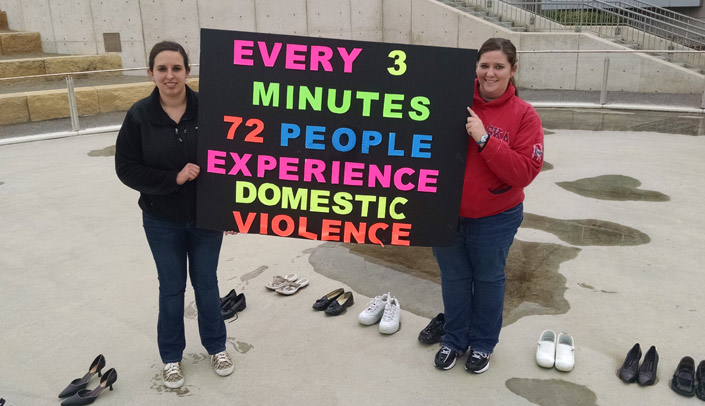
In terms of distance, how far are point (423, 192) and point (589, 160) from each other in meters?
6.06

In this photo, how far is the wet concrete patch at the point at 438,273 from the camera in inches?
165

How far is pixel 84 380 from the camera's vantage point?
10.8 ft

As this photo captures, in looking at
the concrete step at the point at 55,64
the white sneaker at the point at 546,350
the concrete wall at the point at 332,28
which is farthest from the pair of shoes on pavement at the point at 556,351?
the concrete step at the point at 55,64

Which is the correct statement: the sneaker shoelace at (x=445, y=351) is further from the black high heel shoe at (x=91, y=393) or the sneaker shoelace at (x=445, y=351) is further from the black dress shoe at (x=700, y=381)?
the black high heel shoe at (x=91, y=393)

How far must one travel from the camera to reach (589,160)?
8430mm

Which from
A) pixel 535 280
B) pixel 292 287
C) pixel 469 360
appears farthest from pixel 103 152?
pixel 469 360

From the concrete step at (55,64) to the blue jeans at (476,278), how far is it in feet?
37.6

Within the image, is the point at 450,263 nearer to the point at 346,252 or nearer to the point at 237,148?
the point at 237,148

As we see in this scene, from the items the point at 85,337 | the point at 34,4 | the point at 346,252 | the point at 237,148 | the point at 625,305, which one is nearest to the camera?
the point at 237,148

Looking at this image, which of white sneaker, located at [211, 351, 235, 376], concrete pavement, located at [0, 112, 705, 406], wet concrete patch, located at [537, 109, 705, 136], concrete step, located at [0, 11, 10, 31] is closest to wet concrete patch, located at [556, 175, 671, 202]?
concrete pavement, located at [0, 112, 705, 406]

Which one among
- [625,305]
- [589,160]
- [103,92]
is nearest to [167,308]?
[625,305]

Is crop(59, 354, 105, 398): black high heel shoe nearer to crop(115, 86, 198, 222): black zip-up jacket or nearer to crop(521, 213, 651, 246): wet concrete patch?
crop(115, 86, 198, 222): black zip-up jacket

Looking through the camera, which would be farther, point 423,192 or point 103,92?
point 103,92

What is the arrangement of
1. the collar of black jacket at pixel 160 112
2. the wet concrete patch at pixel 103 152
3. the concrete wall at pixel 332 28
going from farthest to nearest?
the concrete wall at pixel 332 28
the wet concrete patch at pixel 103 152
the collar of black jacket at pixel 160 112
